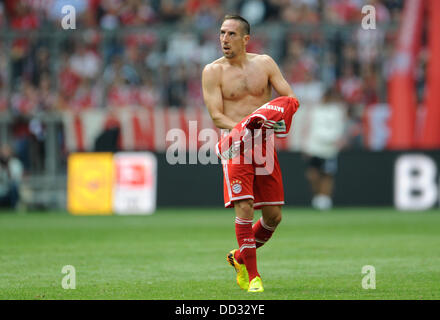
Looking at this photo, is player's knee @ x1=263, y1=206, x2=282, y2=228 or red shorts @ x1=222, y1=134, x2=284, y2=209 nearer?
red shorts @ x1=222, y1=134, x2=284, y2=209

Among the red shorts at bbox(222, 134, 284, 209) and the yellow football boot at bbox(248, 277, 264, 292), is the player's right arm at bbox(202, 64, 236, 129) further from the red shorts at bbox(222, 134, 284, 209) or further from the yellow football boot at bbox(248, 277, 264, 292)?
the yellow football boot at bbox(248, 277, 264, 292)

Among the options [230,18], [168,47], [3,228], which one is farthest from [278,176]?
[168,47]

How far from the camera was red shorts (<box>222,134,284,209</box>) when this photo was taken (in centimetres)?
895

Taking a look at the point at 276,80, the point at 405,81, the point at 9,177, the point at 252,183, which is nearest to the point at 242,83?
the point at 276,80

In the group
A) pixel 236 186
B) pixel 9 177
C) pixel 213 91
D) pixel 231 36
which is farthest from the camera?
pixel 9 177

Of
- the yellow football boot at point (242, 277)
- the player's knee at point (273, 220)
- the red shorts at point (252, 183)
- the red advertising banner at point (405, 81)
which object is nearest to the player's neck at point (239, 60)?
Result: the red shorts at point (252, 183)

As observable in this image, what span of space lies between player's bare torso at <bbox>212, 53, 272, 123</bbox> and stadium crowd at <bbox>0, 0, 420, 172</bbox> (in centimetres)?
1220

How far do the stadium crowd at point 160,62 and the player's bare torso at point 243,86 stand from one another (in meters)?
12.2

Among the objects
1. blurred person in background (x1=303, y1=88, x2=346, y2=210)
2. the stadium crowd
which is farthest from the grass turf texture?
the stadium crowd

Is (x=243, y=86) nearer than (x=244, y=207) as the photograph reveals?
No

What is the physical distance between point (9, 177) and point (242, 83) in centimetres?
1288

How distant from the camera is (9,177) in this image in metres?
21.1

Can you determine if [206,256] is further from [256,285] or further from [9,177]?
[9,177]

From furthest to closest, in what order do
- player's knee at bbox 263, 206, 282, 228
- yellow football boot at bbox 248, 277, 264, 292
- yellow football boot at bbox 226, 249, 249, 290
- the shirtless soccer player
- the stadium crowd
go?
the stadium crowd → player's knee at bbox 263, 206, 282, 228 → the shirtless soccer player → yellow football boot at bbox 226, 249, 249, 290 → yellow football boot at bbox 248, 277, 264, 292
